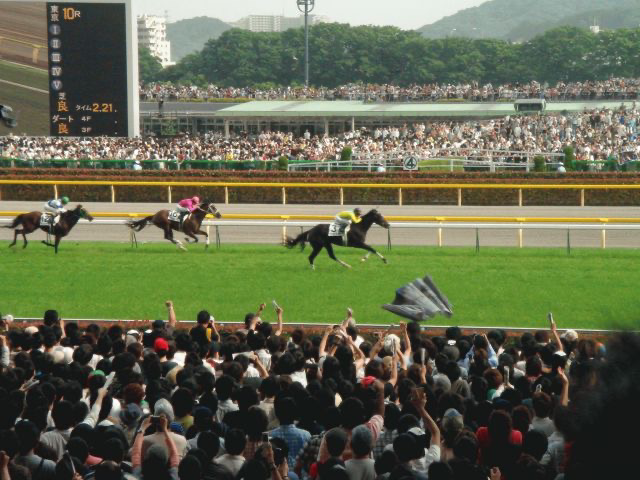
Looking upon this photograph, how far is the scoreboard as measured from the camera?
17.8m

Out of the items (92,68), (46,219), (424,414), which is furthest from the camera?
(92,68)

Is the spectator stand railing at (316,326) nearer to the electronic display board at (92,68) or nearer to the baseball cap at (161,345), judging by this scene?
the baseball cap at (161,345)

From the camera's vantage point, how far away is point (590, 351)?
6.16m

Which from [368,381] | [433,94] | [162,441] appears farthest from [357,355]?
[433,94]

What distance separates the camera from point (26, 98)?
65.3 feet

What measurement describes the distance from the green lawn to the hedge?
10.1 ft

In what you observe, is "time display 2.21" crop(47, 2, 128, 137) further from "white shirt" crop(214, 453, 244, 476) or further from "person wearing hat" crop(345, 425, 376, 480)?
"person wearing hat" crop(345, 425, 376, 480)

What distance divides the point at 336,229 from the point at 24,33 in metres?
8.96

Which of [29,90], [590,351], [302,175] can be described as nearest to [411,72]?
[302,175]

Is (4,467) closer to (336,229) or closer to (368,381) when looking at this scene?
(368,381)

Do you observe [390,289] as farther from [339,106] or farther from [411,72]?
[411,72]

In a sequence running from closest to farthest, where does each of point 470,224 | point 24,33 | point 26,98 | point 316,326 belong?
point 316,326 → point 470,224 → point 24,33 → point 26,98

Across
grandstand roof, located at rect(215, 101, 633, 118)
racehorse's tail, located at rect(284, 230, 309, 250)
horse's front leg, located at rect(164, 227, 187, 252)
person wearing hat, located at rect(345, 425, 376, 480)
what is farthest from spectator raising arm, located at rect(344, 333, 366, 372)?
grandstand roof, located at rect(215, 101, 633, 118)

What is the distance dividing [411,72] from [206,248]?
243 ft
